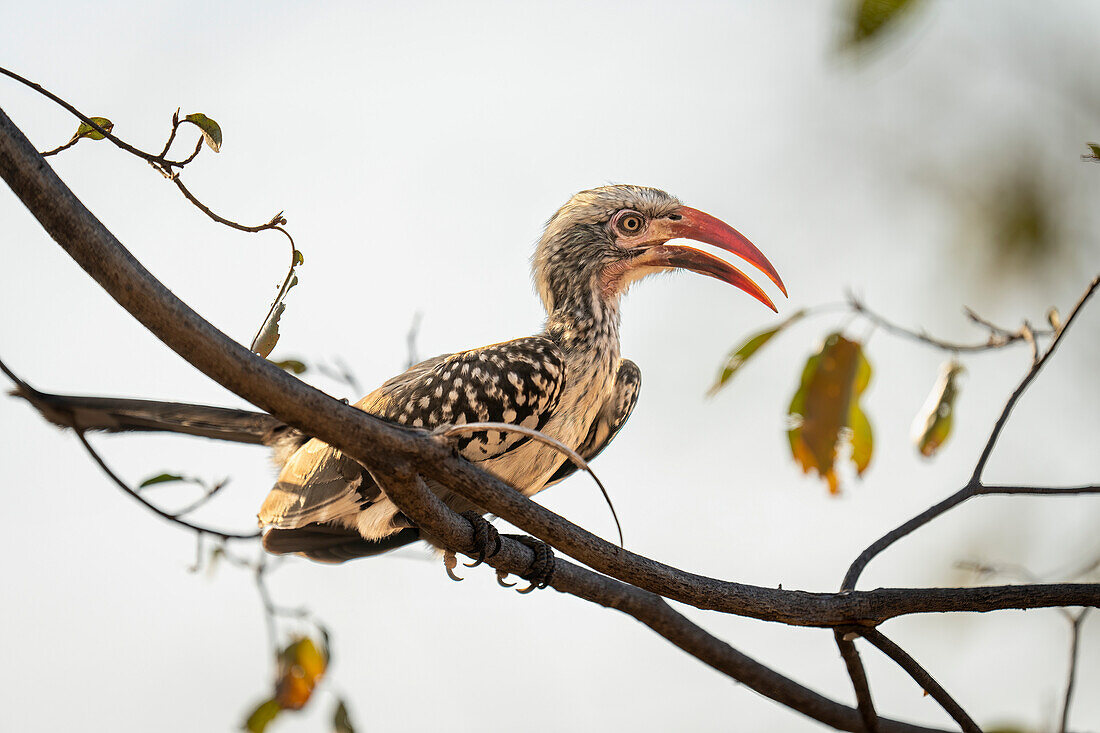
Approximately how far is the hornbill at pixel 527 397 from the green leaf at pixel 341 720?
20.4 inches

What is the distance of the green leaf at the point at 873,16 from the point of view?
1.35m

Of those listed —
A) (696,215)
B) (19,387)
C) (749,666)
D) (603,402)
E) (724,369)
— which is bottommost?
(19,387)

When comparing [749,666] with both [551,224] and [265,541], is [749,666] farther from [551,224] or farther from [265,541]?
[551,224]

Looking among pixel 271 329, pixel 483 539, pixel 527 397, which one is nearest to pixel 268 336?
pixel 271 329

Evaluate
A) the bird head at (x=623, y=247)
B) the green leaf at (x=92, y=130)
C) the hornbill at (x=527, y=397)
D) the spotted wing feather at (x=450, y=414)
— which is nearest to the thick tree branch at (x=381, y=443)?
the green leaf at (x=92, y=130)

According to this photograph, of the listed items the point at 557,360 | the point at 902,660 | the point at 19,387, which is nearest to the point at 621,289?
the point at 557,360

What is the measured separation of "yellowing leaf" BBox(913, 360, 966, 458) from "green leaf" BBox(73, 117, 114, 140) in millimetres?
2457

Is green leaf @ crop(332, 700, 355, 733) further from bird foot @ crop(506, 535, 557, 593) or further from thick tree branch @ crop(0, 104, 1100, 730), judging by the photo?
thick tree branch @ crop(0, 104, 1100, 730)

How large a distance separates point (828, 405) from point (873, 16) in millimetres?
1816

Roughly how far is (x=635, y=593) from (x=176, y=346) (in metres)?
1.69

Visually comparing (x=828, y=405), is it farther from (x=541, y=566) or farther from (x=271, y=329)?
(x=271, y=329)

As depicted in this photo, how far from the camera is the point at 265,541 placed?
3.38 meters

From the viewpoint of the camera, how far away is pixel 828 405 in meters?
3.02

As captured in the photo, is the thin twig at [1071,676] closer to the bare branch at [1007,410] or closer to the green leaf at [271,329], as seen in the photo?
the bare branch at [1007,410]
